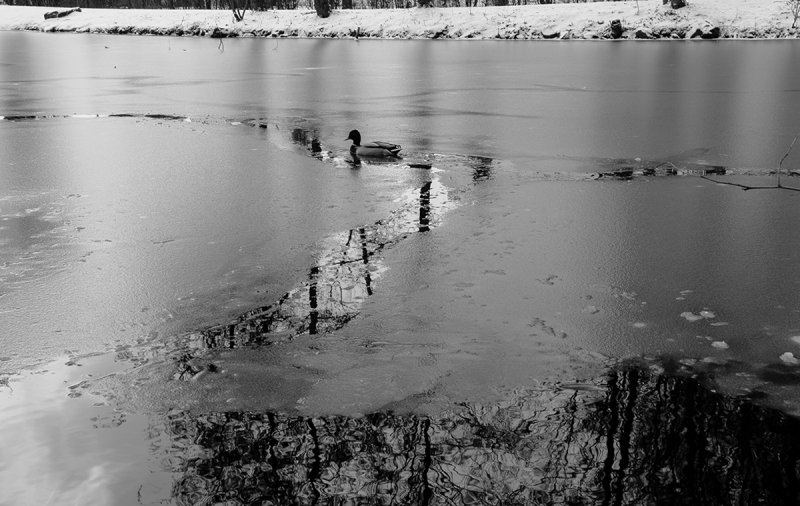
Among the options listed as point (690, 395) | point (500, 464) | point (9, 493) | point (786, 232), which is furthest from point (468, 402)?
point (786, 232)

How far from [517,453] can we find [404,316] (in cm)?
137

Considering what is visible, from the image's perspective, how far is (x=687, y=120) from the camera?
9414 mm

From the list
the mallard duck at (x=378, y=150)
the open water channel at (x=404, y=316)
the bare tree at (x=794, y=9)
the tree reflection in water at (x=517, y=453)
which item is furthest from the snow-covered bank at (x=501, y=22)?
the tree reflection in water at (x=517, y=453)

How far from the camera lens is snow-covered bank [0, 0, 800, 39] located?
24.2 meters

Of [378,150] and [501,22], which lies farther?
[501,22]

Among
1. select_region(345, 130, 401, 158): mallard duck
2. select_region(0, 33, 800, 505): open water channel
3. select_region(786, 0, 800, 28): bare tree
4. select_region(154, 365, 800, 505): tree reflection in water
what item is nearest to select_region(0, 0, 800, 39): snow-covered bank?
select_region(786, 0, 800, 28): bare tree

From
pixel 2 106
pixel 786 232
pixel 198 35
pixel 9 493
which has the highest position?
pixel 198 35

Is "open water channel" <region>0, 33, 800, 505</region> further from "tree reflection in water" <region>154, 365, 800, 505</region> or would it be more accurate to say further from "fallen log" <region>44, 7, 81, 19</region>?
"fallen log" <region>44, 7, 81, 19</region>

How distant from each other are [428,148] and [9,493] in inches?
239

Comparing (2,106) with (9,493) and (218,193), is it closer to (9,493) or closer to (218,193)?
(218,193)

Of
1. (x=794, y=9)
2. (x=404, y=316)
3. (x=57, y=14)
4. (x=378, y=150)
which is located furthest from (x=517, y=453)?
(x=57, y=14)

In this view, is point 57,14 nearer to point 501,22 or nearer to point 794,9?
point 501,22

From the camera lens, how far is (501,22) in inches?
1086

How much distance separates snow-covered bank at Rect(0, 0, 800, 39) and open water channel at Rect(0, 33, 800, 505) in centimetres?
1673
